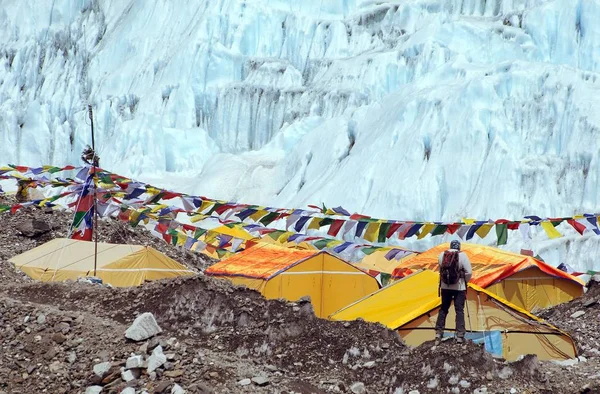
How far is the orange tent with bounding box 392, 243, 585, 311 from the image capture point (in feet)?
49.8

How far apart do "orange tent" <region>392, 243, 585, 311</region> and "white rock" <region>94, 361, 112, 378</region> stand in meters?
8.98

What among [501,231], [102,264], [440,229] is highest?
[501,231]

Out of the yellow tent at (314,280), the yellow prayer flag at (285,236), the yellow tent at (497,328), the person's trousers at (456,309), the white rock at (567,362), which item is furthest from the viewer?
the yellow prayer flag at (285,236)

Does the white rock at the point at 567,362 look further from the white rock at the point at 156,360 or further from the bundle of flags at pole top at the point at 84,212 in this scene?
the bundle of flags at pole top at the point at 84,212

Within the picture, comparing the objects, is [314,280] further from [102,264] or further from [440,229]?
[102,264]

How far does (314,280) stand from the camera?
14141mm

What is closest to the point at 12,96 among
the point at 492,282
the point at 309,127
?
the point at 309,127

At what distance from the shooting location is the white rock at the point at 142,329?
737 cm

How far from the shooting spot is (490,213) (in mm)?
25375

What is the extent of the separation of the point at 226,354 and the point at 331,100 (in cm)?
2986

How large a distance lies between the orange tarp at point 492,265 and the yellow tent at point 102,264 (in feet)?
14.5

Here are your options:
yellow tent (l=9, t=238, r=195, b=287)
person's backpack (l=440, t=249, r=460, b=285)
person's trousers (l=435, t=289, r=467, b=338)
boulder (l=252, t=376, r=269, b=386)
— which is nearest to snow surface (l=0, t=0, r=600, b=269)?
yellow tent (l=9, t=238, r=195, b=287)

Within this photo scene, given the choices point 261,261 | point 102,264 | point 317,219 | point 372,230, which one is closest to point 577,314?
point 372,230

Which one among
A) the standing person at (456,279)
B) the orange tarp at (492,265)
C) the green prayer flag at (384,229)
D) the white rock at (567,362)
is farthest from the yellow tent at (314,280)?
the standing person at (456,279)
